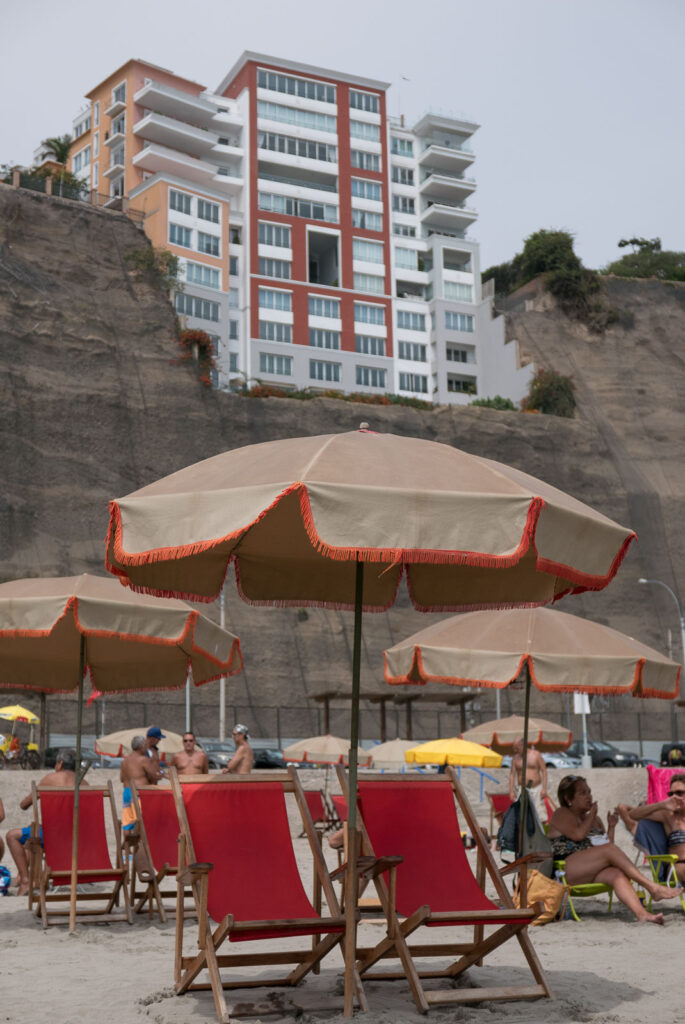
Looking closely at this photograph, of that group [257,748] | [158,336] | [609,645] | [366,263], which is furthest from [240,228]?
[609,645]

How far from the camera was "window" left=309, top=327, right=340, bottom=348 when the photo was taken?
213ft

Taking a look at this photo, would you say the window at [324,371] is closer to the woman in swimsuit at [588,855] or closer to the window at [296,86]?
the window at [296,86]

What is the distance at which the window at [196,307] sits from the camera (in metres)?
59.1

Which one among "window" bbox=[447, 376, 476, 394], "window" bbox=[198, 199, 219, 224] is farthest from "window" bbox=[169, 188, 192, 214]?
"window" bbox=[447, 376, 476, 394]

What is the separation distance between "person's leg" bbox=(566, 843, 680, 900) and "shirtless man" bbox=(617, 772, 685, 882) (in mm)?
1044

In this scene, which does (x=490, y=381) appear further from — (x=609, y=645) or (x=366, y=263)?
(x=609, y=645)

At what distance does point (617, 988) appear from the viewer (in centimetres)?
568

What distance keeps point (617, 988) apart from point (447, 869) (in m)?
1.07

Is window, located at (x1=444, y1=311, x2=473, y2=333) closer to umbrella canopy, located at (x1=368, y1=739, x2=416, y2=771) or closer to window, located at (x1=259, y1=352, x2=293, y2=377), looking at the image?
window, located at (x1=259, y1=352, x2=293, y2=377)

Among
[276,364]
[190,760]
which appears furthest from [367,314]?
[190,760]

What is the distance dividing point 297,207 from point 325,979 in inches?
2501

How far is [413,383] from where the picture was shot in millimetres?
67500

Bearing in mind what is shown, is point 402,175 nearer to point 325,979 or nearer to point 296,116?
point 296,116

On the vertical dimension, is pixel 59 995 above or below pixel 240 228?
below
